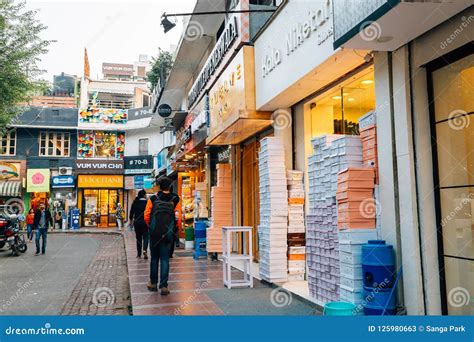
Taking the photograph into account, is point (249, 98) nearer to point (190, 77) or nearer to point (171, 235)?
point (171, 235)

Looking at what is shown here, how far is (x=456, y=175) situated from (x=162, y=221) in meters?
4.58

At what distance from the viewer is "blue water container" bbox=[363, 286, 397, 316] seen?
4656 mm

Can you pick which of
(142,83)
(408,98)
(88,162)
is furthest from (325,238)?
(142,83)

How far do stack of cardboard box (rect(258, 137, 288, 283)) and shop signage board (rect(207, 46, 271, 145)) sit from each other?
0.89m

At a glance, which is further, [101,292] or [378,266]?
[101,292]

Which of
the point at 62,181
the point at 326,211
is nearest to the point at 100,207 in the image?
the point at 62,181

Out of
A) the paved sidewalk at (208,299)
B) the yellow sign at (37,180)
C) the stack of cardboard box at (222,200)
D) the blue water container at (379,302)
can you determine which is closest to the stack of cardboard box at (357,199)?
the blue water container at (379,302)

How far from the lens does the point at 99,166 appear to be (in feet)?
105

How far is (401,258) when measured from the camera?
4887 mm

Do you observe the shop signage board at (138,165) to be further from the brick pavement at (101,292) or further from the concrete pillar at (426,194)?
the concrete pillar at (426,194)

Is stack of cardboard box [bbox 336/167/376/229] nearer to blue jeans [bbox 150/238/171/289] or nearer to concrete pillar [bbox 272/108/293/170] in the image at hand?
concrete pillar [bbox 272/108/293/170]

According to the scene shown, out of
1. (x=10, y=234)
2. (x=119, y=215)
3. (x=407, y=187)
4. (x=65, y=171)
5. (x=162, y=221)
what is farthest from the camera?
(x=65, y=171)

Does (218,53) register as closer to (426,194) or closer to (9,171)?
(426,194)

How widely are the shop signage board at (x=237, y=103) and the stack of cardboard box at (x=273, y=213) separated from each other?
89 centimetres
